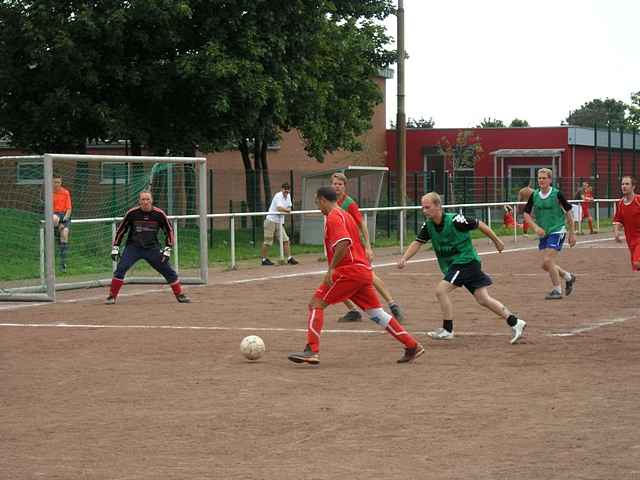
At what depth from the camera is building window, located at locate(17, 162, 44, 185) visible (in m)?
21.5

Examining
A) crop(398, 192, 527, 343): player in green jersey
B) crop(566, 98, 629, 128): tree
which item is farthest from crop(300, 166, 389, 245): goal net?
crop(566, 98, 629, 128): tree

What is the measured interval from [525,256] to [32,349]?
17.1 m

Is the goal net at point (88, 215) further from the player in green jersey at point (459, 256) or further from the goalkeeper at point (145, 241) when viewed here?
the player in green jersey at point (459, 256)

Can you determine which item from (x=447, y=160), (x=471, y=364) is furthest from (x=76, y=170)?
(x=447, y=160)

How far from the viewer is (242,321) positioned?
51.4ft

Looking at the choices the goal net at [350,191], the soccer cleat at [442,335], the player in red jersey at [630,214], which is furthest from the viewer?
the goal net at [350,191]

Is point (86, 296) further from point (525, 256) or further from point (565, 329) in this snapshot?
point (525, 256)

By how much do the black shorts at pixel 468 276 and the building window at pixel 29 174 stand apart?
10332mm

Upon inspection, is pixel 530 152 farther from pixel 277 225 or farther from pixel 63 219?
pixel 63 219

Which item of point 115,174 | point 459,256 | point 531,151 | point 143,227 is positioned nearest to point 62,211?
point 115,174

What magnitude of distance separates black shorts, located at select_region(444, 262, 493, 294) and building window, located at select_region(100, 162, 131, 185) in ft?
38.6

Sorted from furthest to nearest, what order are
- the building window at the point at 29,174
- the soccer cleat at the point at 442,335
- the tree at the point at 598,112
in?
the tree at the point at 598,112, the building window at the point at 29,174, the soccer cleat at the point at 442,335

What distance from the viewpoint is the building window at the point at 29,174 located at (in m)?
21.5

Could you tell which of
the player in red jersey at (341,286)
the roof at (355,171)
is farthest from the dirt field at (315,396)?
the roof at (355,171)
